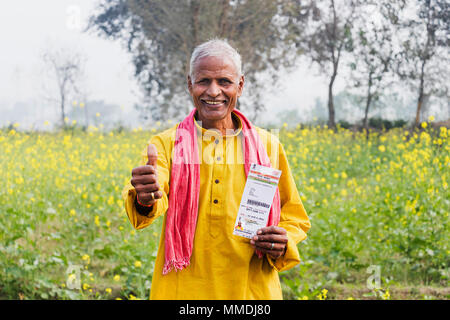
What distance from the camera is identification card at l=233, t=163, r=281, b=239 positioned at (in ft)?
4.91

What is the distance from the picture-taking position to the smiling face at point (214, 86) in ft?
5.08

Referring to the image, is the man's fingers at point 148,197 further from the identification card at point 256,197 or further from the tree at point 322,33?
the tree at point 322,33

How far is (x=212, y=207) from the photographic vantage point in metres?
1.57

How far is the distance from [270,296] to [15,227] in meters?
2.55

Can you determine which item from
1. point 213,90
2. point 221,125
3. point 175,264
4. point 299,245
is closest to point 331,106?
point 299,245

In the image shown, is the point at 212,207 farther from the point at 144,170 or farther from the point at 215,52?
the point at 215,52

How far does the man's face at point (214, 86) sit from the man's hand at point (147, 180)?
0.31 meters

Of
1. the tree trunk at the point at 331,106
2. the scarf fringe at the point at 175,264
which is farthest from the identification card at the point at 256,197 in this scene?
the tree trunk at the point at 331,106

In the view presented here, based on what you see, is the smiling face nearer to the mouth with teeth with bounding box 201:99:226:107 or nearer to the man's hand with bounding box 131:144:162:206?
the mouth with teeth with bounding box 201:99:226:107

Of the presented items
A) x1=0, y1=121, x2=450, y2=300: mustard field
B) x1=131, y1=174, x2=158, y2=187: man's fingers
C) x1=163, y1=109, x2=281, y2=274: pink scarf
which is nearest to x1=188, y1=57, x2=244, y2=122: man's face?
x1=163, y1=109, x2=281, y2=274: pink scarf

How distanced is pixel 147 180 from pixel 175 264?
367 millimetres

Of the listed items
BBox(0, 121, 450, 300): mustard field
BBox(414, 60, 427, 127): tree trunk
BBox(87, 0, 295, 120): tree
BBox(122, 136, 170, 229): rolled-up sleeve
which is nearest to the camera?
BBox(122, 136, 170, 229): rolled-up sleeve

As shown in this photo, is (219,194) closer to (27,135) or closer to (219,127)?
(219,127)

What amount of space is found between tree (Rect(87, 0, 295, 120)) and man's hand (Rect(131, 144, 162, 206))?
21.7 ft
